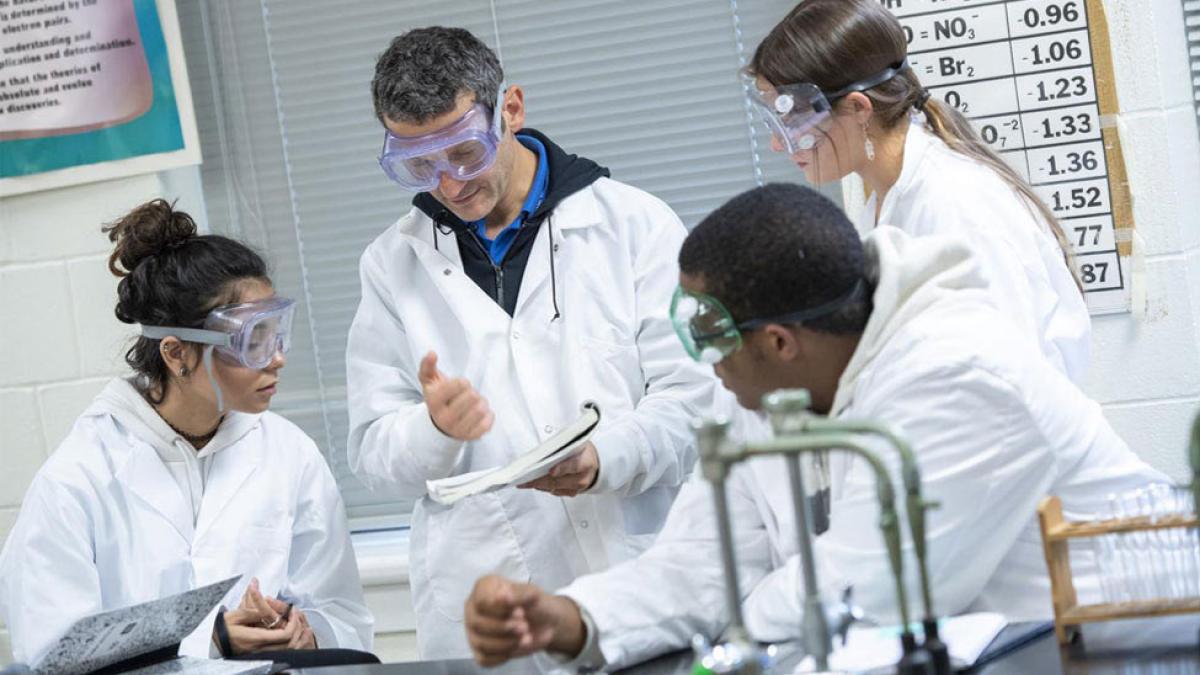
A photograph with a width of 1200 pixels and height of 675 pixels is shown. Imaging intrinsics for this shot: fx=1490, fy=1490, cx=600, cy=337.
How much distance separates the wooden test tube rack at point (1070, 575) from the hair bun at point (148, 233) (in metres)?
1.73

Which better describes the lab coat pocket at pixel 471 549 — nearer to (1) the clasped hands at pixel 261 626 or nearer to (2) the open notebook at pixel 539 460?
(1) the clasped hands at pixel 261 626

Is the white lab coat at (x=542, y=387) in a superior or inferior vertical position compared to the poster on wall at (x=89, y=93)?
inferior

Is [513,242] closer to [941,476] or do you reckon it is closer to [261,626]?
[261,626]

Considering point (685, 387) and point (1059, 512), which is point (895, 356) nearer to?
point (1059, 512)

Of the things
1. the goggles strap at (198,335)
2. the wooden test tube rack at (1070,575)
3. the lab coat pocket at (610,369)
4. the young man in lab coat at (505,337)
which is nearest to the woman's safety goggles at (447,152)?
the young man in lab coat at (505,337)

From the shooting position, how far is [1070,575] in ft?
5.42

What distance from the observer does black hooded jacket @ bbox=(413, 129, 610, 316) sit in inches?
102

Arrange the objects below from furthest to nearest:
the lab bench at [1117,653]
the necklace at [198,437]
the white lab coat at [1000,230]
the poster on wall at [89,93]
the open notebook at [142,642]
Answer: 1. the poster on wall at [89,93]
2. the necklace at [198,437]
3. the white lab coat at [1000,230]
4. the open notebook at [142,642]
5. the lab bench at [1117,653]

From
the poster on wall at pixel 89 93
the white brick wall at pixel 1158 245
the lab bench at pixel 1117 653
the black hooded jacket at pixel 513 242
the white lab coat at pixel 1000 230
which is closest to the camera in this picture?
the lab bench at pixel 1117 653

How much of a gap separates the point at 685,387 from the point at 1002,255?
56cm

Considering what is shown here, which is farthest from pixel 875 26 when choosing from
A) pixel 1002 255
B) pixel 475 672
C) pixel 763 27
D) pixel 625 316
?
pixel 475 672

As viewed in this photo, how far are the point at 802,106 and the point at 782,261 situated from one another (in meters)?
0.81

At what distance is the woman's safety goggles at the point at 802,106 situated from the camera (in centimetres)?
250

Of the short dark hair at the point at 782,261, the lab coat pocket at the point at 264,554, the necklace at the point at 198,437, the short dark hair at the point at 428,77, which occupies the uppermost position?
the short dark hair at the point at 428,77
